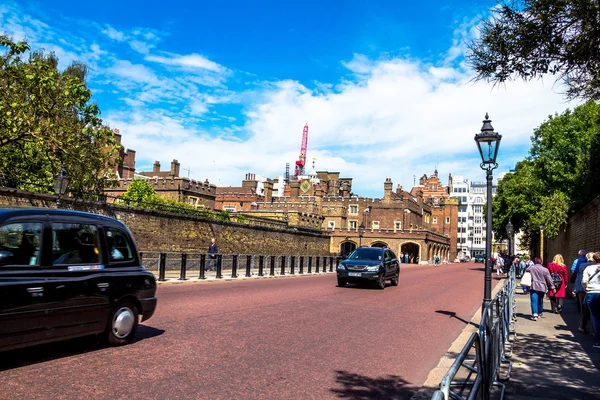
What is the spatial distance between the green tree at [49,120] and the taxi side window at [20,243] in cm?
1091

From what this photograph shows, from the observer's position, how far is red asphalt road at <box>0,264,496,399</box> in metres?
5.21

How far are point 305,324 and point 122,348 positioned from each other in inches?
153

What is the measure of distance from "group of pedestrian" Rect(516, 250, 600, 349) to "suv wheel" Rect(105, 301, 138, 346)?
7.62 meters

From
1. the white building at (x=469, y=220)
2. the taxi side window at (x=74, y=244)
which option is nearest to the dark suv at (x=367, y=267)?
the taxi side window at (x=74, y=244)

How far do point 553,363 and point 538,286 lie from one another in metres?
5.27

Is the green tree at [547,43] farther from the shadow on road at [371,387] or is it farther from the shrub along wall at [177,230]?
the shrub along wall at [177,230]

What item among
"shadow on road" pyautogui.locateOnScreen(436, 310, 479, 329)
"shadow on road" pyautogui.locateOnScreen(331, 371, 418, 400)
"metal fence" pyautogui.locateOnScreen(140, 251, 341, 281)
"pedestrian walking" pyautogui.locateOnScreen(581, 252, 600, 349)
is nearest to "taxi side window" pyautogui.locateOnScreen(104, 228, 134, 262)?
"shadow on road" pyautogui.locateOnScreen(331, 371, 418, 400)

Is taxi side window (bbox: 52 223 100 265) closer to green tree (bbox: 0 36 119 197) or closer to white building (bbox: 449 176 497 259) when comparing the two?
green tree (bbox: 0 36 119 197)

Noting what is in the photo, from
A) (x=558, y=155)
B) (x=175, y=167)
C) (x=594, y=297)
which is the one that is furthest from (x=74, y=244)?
(x=175, y=167)

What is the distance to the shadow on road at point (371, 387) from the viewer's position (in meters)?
5.41

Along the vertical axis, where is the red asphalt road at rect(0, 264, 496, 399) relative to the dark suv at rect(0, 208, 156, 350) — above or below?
below

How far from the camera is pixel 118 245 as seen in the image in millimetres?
7297

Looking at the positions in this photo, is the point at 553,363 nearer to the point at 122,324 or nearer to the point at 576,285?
the point at 576,285

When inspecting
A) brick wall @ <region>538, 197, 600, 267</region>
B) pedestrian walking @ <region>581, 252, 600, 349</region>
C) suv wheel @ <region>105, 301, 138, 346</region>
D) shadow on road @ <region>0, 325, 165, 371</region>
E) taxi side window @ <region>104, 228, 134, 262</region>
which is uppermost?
brick wall @ <region>538, 197, 600, 267</region>
